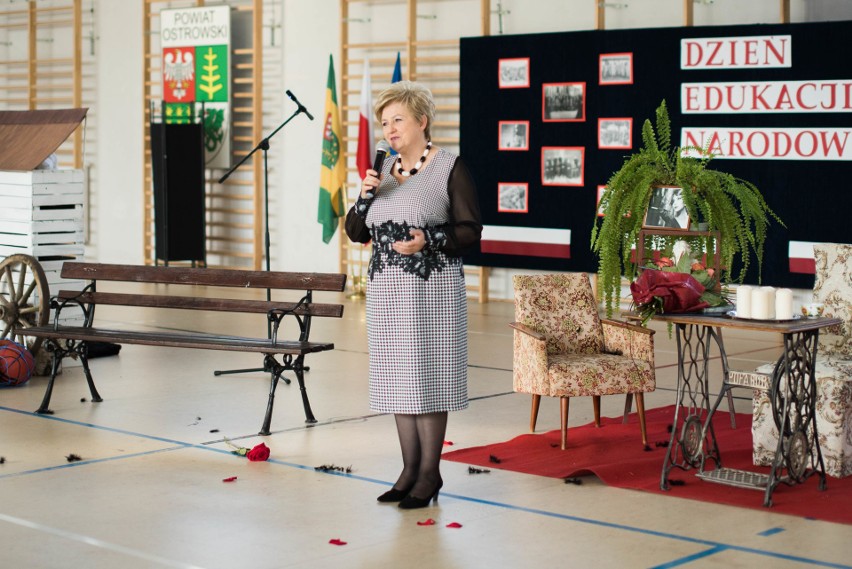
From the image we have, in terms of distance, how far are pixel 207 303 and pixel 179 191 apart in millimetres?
5925

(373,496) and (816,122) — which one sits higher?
(816,122)

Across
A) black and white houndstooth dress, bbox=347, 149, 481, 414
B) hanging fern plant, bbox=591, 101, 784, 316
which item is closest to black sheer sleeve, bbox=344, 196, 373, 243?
black and white houndstooth dress, bbox=347, 149, 481, 414

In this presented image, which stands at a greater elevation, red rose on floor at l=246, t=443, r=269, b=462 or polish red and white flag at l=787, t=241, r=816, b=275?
polish red and white flag at l=787, t=241, r=816, b=275

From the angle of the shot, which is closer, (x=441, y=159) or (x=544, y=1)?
(x=441, y=159)

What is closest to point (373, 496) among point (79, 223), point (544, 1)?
point (79, 223)

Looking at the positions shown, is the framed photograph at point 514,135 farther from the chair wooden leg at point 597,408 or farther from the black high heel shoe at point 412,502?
the black high heel shoe at point 412,502

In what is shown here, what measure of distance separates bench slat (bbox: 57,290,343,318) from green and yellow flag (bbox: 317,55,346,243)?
14.4 feet

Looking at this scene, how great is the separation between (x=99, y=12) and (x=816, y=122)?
327 inches

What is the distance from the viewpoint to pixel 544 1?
1028cm

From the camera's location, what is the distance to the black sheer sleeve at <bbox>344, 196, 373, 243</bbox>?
4198mm

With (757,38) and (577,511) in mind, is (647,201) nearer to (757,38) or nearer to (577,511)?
(577,511)

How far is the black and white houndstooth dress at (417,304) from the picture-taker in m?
4.13

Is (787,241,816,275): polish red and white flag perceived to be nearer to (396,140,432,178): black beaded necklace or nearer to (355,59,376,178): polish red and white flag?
(355,59,376,178): polish red and white flag

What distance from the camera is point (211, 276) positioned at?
6.29m
